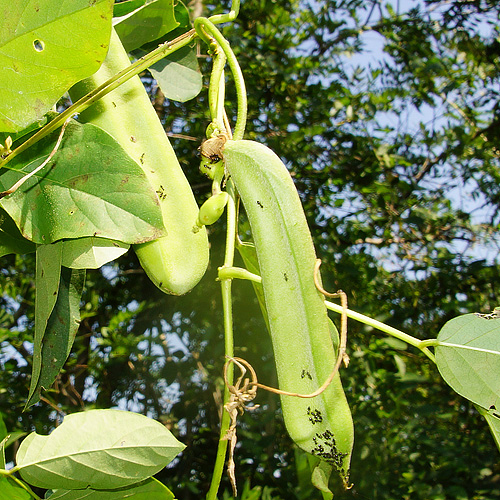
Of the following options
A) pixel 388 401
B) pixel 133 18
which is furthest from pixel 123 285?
pixel 133 18

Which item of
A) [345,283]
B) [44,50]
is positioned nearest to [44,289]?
[44,50]

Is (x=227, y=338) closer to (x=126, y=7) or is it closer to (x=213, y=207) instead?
(x=213, y=207)

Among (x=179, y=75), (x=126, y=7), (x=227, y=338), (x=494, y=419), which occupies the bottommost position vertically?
(x=494, y=419)

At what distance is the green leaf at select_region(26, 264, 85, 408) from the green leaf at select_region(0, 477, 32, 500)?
0.09 meters

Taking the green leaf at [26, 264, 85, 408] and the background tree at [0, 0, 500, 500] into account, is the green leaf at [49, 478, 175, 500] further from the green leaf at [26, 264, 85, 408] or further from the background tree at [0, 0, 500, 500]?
the background tree at [0, 0, 500, 500]

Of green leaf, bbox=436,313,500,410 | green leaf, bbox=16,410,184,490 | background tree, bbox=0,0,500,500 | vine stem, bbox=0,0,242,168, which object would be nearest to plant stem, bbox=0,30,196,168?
vine stem, bbox=0,0,242,168

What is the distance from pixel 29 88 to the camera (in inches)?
15.3

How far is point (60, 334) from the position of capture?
1.75 ft

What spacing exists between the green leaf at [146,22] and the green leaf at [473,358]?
1.44 ft

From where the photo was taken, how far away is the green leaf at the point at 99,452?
418mm

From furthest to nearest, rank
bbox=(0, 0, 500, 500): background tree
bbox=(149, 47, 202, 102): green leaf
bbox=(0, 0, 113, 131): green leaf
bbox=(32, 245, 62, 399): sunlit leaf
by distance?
1. bbox=(0, 0, 500, 500): background tree
2. bbox=(149, 47, 202, 102): green leaf
3. bbox=(32, 245, 62, 399): sunlit leaf
4. bbox=(0, 0, 113, 131): green leaf

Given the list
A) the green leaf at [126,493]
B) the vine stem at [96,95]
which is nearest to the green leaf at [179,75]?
the vine stem at [96,95]

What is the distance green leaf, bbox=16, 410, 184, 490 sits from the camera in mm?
418

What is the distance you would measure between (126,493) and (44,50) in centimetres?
37
